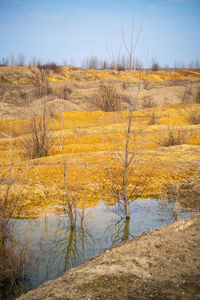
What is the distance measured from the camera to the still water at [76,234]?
3396mm

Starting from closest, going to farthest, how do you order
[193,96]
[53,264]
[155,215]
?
1. [53,264]
2. [155,215]
3. [193,96]

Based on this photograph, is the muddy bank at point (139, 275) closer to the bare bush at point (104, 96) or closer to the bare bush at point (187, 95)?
the bare bush at point (104, 96)

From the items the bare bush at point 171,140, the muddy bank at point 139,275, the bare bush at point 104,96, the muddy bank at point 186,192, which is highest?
the bare bush at point 104,96

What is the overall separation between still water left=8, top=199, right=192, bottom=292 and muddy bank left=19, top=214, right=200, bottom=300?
64 cm

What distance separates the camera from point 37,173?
649 cm

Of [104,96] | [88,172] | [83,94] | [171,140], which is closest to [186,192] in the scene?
[88,172]

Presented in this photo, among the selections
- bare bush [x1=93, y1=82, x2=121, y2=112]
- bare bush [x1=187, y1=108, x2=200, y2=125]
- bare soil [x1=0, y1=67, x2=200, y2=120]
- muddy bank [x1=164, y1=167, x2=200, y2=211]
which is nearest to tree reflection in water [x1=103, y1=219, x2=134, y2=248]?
muddy bank [x1=164, y1=167, x2=200, y2=211]

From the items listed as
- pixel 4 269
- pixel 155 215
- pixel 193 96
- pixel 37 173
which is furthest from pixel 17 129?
pixel 193 96

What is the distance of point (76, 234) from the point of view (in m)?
4.25

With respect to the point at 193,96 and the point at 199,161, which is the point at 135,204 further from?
the point at 193,96

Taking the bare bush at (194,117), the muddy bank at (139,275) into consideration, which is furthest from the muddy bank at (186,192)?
the bare bush at (194,117)

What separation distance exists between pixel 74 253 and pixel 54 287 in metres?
1.31

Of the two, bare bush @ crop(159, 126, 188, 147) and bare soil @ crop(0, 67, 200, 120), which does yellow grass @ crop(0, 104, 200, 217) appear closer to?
bare bush @ crop(159, 126, 188, 147)

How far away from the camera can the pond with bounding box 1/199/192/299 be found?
11.1ft
